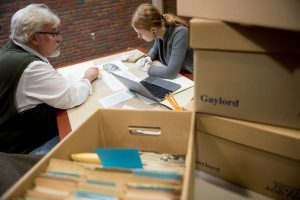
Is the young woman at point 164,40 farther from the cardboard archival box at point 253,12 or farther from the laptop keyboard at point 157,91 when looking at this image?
the cardboard archival box at point 253,12

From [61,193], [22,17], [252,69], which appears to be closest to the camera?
[61,193]

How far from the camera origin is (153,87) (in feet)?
5.28

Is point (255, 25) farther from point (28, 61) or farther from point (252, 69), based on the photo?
point (28, 61)

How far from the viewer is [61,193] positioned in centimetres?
59

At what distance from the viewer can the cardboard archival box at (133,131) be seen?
0.83m

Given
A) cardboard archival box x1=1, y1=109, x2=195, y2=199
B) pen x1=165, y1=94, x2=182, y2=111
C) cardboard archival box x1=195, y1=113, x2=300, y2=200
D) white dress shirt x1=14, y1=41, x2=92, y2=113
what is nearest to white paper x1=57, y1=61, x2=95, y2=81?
white dress shirt x1=14, y1=41, x2=92, y2=113

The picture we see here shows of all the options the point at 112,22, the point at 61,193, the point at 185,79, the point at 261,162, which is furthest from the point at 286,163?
the point at 112,22

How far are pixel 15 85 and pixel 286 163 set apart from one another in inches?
52.8

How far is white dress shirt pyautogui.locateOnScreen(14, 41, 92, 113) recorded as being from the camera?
146cm

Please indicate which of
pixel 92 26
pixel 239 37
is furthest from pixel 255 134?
pixel 92 26

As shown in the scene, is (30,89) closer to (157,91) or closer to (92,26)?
(157,91)

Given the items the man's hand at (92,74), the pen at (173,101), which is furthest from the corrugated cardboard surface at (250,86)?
the man's hand at (92,74)

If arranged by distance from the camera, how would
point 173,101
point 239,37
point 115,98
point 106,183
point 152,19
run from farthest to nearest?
point 152,19
point 115,98
point 173,101
point 239,37
point 106,183

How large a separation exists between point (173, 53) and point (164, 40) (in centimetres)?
22
